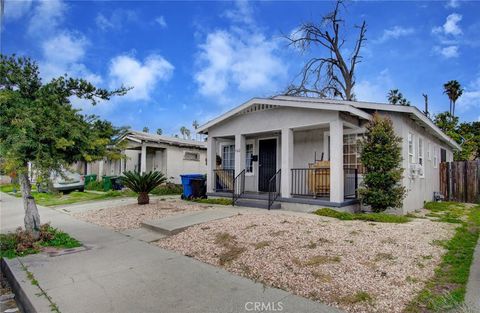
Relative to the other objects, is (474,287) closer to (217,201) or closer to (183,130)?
(217,201)

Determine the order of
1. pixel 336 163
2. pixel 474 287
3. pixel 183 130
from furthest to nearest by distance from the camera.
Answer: pixel 183 130 → pixel 336 163 → pixel 474 287

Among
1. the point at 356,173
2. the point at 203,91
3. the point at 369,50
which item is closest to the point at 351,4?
the point at 369,50

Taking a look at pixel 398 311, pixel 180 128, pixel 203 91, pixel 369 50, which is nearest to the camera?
pixel 398 311

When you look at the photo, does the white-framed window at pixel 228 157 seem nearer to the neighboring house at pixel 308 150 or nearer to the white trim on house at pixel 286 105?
the neighboring house at pixel 308 150

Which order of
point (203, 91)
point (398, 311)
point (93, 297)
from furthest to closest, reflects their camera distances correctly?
point (203, 91) < point (93, 297) < point (398, 311)

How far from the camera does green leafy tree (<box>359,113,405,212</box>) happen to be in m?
8.48

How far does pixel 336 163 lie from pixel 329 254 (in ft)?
14.4

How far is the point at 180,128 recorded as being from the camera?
196 feet

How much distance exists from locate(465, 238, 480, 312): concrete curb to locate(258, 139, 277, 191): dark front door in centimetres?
791

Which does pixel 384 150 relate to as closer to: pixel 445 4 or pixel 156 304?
pixel 156 304

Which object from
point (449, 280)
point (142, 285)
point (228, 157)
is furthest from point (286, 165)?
point (142, 285)

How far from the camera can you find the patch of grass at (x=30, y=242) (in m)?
5.62

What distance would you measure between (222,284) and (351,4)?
23.5m

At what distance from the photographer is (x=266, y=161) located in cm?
→ 1247
